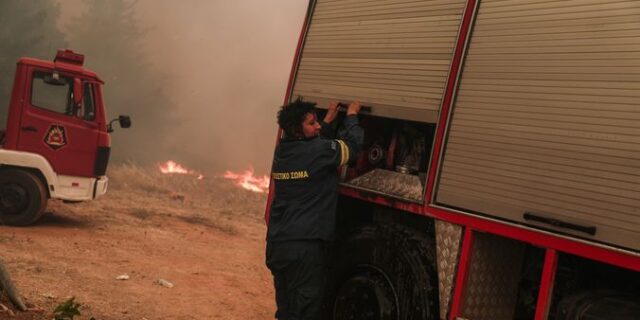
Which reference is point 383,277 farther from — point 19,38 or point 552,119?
point 19,38

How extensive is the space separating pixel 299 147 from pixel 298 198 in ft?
1.18

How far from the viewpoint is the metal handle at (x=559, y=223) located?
9.16ft

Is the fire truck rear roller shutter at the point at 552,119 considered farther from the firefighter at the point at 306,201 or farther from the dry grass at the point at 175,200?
the dry grass at the point at 175,200

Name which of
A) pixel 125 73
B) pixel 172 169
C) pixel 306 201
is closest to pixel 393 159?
pixel 306 201

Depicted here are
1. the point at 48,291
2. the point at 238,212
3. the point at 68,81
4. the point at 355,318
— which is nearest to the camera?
the point at 355,318

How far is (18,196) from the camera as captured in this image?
966 cm

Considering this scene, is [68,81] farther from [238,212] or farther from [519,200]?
[519,200]

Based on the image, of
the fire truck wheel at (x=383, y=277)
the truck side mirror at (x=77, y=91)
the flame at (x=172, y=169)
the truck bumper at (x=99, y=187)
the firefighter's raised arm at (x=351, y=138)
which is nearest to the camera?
the fire truck wheel at (x=383, y=277)

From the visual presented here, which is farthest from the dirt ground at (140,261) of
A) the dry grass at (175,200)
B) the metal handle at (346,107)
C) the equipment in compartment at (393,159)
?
the metal handle at (346,107)

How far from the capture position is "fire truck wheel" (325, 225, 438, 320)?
3.71 metres

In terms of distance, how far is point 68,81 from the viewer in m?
9.72

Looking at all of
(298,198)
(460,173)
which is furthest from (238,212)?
(460,173)

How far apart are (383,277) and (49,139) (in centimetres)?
749

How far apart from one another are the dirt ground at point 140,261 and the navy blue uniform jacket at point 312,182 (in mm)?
2290
